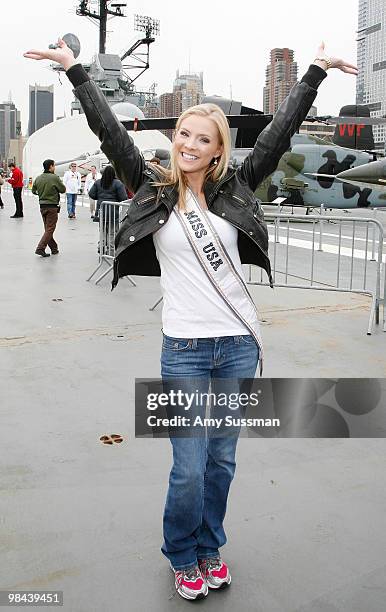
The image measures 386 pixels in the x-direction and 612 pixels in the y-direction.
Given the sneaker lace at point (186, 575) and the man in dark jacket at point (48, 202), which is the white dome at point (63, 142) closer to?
the man in dark jacket at point (48, 202)

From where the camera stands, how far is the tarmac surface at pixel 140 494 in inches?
93.0

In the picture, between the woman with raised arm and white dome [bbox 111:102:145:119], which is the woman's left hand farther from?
white dome [bbox 111:102:145:119]

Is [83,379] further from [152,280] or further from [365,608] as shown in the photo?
[152,280]

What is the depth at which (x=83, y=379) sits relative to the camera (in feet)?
15.6

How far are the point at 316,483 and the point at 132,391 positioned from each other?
1720 millimetres

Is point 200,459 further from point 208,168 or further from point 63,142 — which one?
point 63,142

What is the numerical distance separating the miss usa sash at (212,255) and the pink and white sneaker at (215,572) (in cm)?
91

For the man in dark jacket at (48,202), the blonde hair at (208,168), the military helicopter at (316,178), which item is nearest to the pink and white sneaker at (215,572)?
the blonde hair at (208,168)

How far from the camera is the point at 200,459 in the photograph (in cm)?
227

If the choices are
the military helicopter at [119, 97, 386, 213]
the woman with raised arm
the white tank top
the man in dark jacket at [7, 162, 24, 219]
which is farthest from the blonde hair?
the man in dark jacket at [7, 162, 24, 219]

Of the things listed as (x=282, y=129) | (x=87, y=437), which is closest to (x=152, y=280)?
(x=87, y=437)

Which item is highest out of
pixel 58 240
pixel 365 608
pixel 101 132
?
pixel 101 132

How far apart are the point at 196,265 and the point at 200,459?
2.36ft

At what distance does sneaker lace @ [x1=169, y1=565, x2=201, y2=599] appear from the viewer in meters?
2.32
